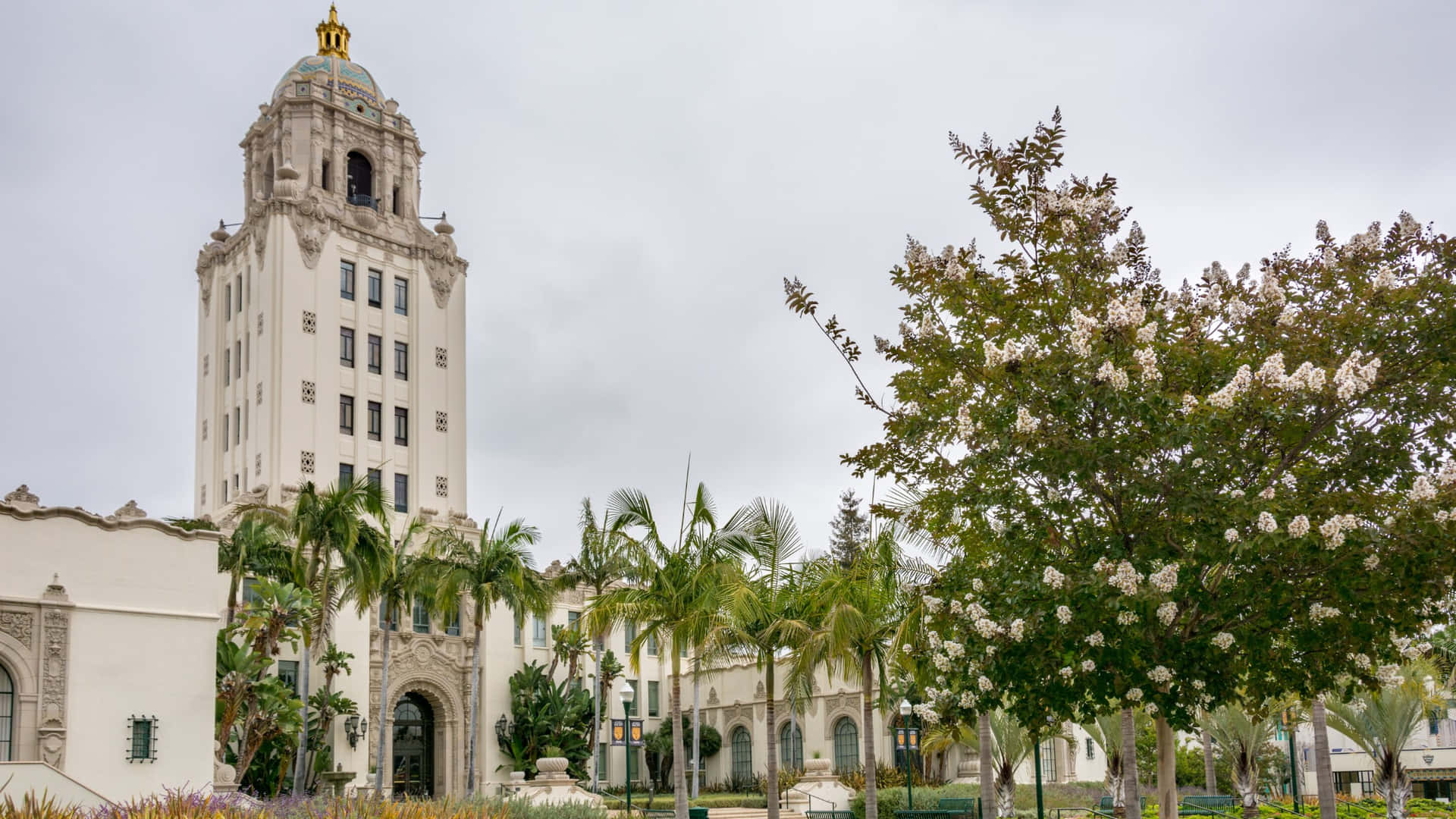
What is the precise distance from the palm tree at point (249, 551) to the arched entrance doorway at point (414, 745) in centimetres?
1171

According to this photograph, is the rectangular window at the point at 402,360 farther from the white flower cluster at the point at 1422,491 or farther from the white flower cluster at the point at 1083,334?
the white flower cluster at the point at 1422,491

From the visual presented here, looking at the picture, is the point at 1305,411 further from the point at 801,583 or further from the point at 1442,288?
the point at 801,583

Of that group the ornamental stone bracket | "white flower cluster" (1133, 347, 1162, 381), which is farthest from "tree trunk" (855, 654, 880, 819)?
"white flower cluster" (1133, 347, 1162, 381)

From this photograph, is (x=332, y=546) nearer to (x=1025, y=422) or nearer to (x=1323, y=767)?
(x=1323, y=767)

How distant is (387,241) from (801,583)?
3372 cm

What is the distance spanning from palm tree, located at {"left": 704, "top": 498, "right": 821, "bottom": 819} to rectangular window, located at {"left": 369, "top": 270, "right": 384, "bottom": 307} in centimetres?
3188

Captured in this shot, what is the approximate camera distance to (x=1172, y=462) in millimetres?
12172

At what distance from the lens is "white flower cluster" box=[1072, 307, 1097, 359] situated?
11734 millimetres

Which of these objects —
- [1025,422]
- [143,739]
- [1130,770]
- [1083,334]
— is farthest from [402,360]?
[1083,334]

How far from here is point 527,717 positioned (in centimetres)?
4706

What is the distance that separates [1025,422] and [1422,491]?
10.8 ft

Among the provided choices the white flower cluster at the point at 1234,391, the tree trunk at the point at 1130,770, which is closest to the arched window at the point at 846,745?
the tree trunk at the point at 1130,770

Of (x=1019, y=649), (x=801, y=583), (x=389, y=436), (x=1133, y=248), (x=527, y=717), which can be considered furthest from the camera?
(x=389, y=436)

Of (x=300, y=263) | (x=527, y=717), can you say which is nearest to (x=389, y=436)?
(x=300, y=263)
